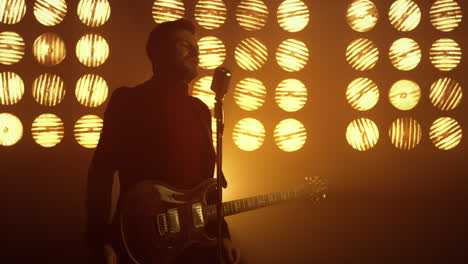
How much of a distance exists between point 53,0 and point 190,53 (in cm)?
120

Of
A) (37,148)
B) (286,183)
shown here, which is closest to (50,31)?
(37,148)

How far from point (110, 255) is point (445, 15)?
2682 millimetres

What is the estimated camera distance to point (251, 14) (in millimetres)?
2705

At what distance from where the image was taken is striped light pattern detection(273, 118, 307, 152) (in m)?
2.67

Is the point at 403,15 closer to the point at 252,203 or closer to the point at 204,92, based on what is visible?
the point at 204,92

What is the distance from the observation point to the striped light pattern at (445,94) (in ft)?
9.18

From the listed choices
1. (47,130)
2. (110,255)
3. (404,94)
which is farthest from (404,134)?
(47,130)

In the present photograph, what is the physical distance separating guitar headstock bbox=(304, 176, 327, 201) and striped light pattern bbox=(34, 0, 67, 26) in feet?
6.23

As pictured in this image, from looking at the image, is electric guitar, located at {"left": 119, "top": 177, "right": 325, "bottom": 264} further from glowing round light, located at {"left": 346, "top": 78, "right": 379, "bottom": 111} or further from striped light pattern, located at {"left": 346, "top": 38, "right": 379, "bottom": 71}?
striped light pattern, located at {"left": 346, "top": 38, "right": 379, "bottom": 71}

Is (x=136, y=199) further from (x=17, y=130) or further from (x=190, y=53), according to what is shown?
(x=17, y=130)

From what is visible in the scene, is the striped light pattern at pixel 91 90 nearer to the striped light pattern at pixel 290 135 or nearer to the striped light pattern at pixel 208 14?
the striped light pattern at pixel 208 14

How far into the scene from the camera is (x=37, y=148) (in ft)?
8.41

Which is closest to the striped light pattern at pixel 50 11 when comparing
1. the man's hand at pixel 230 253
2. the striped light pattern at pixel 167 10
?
the striped light pattern at pixel 167 10

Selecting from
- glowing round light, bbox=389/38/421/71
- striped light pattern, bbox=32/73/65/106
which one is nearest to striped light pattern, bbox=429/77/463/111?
glowing round light, bbox=389/38/421/71
